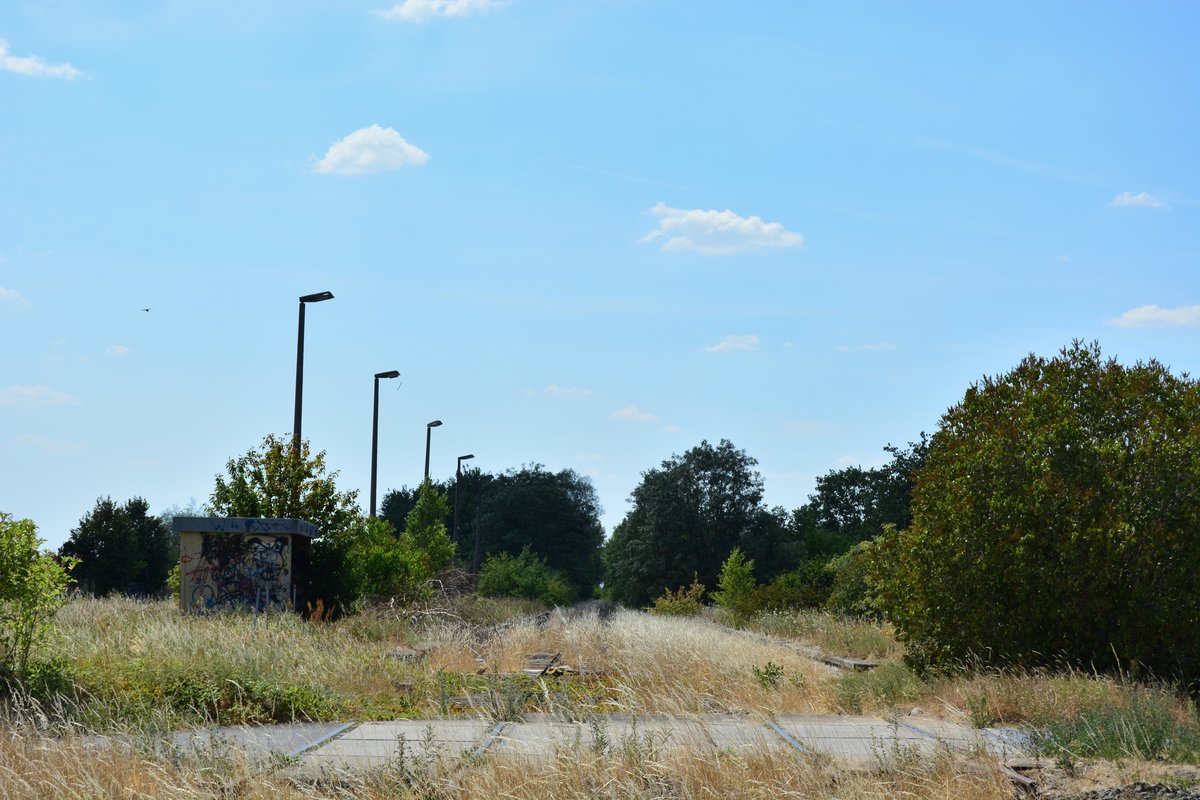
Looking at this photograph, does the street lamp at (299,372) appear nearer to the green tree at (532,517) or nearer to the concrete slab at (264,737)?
the concrete slab at (264,737)

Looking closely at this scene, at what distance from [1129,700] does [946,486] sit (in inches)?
182

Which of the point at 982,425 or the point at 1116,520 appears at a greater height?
the point at 982,425

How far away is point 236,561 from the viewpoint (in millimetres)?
22219

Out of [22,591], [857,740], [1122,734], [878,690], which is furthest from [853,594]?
[22,591]

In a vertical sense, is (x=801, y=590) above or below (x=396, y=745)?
below

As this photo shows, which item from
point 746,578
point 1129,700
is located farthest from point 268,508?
point 746,578

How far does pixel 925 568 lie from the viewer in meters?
15.3

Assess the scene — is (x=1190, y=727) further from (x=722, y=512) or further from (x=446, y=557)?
(x=722, y=512)

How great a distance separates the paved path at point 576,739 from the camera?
8602 mm

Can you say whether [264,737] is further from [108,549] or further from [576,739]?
[108,549]

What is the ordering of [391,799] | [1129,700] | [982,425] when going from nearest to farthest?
[391,799] → [1129,700] → [982,425]

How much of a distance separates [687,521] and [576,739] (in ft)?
230

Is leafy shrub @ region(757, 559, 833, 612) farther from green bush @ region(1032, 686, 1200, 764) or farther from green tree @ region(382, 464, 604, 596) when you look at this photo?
green tree @ region(382, 464, 604, 596)

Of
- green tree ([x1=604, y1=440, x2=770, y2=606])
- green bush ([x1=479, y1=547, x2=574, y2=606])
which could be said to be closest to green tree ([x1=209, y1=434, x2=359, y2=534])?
green bush ([x1=479, y1=547, x2=574, y2=606])
